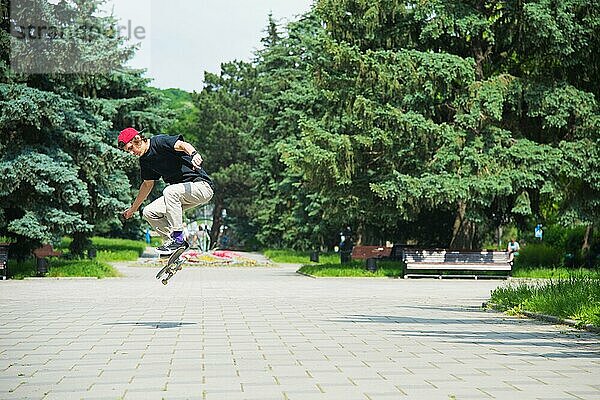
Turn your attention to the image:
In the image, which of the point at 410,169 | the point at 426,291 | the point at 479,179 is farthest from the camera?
the point at 410,169

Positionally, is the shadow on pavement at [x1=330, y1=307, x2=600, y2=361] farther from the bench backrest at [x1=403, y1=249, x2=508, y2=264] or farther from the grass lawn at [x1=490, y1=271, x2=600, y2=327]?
the bench backrest at [x1=403, y1=249, x2=508, y2=264]

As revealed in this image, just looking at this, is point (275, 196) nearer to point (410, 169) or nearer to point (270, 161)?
point (270, 161)

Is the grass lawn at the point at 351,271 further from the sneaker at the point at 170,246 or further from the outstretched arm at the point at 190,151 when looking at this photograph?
the outstretched arm at the point at 190,151

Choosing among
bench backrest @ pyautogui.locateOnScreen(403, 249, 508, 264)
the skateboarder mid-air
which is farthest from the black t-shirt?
bench backrest @ pyautogui.locateOnScreen(403, 249, 508, 264)

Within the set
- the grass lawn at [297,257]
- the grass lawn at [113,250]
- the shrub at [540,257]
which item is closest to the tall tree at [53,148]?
the grass lawn at [113,250]

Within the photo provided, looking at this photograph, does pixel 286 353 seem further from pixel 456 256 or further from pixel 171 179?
pixel 456 256

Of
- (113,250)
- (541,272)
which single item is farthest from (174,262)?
(113,250)

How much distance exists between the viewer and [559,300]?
13039 mm

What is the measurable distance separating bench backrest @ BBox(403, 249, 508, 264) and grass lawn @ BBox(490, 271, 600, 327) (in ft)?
50.2

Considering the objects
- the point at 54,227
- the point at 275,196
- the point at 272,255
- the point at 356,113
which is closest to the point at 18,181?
the point at 54,227

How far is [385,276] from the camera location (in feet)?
103

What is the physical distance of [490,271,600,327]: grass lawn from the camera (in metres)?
11.9

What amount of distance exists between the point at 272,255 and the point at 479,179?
87.0 feet

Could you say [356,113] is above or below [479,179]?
above
